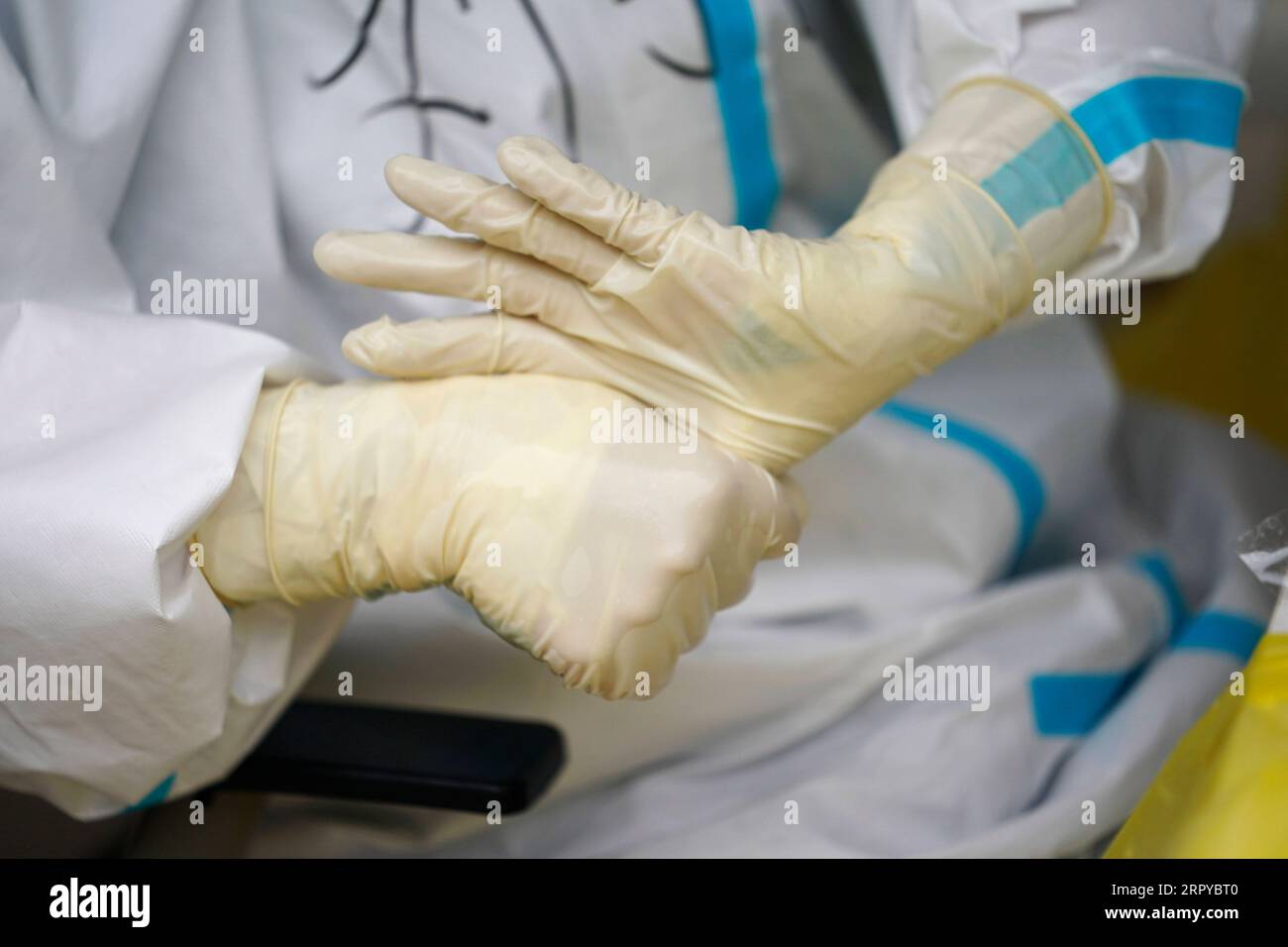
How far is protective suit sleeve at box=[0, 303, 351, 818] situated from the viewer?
2.06 feet

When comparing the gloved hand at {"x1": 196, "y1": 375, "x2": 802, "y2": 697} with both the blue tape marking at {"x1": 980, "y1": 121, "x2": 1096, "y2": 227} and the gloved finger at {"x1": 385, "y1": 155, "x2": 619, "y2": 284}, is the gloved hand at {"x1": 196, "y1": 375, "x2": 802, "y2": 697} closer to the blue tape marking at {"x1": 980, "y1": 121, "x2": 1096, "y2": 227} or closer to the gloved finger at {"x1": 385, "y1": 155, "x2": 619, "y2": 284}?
the gloved finger at {"x1": 385, "y1": 155, "x2": 619, "y2": 284}

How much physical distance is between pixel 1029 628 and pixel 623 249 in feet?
1.49

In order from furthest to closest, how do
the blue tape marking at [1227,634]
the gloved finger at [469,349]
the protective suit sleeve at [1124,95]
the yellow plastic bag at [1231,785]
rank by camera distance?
the blue tape marking at [1227,634] → the protective suit sleeve at [1124,95] → the gloved finger at [469,349] → the yellow plastic bag at [1231,785]

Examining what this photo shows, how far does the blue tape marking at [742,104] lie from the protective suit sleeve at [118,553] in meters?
0.37

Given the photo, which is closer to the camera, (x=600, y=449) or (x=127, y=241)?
(x=600, y=449)

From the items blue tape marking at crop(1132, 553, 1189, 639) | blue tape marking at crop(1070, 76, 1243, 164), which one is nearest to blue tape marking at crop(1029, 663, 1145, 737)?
blue tape marking at crop(1132, 553, 1189, 639)

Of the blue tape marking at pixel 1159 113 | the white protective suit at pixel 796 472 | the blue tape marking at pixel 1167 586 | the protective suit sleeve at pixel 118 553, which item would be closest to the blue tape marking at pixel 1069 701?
the white protective suit at pixel 796 472

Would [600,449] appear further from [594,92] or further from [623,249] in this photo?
[594,92]

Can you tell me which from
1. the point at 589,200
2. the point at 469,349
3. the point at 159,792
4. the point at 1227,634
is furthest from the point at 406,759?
the point at 1227,634

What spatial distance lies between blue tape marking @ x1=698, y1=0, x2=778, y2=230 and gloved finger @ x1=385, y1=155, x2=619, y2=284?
10.2 inches

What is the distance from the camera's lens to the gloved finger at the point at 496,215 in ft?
2.22

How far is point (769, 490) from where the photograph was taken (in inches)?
28.0

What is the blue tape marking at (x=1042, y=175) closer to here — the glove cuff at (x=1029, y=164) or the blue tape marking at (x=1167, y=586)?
the glove cuff at (x=1029, y=164)
